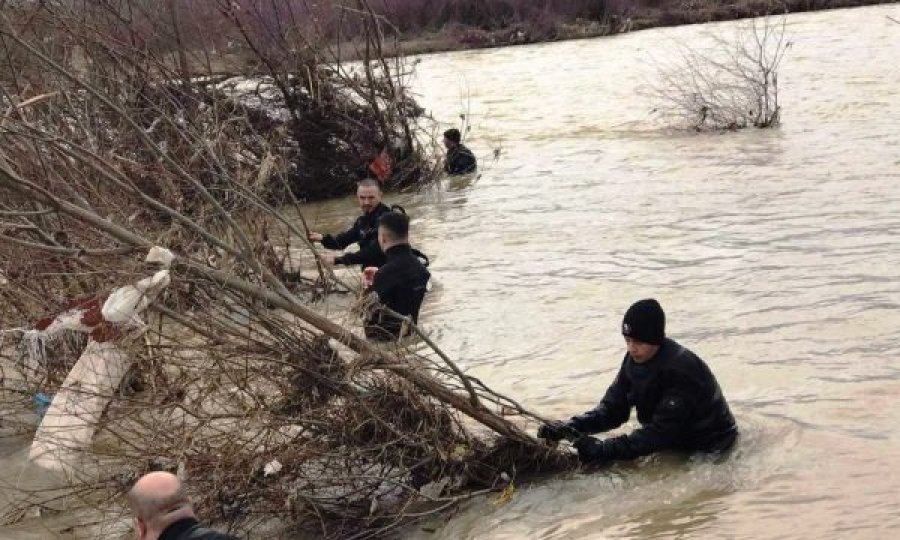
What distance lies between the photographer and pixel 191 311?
214 inches

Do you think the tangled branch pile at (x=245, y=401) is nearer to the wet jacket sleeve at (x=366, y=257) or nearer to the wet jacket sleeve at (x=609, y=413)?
the wet jacket sleeve at (x=609, y=413)

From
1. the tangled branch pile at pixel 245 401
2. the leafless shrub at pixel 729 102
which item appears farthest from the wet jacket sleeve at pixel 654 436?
the leafless shrub at pixel 729 102

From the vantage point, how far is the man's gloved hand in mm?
5934

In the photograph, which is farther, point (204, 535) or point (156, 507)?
point (156, 507)

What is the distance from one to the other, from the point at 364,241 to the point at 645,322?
450cm

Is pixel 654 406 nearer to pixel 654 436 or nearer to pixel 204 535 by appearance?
pixel 654 436

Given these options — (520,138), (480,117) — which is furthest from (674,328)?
(480,117)

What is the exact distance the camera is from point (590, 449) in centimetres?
595

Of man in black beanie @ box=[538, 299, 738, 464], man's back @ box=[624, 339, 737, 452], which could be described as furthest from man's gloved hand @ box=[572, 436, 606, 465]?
man's back @ box=[624, 339, 737, 452]

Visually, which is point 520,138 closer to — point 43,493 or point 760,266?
point 760,266

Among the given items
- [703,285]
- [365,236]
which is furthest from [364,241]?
[703,285]

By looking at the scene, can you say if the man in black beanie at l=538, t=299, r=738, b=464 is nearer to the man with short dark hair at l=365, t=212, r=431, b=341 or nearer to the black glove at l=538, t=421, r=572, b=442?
the black glove at l=538, t=421, r=572, b=442

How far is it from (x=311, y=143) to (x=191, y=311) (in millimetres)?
10503

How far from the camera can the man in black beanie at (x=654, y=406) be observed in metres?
5.73
